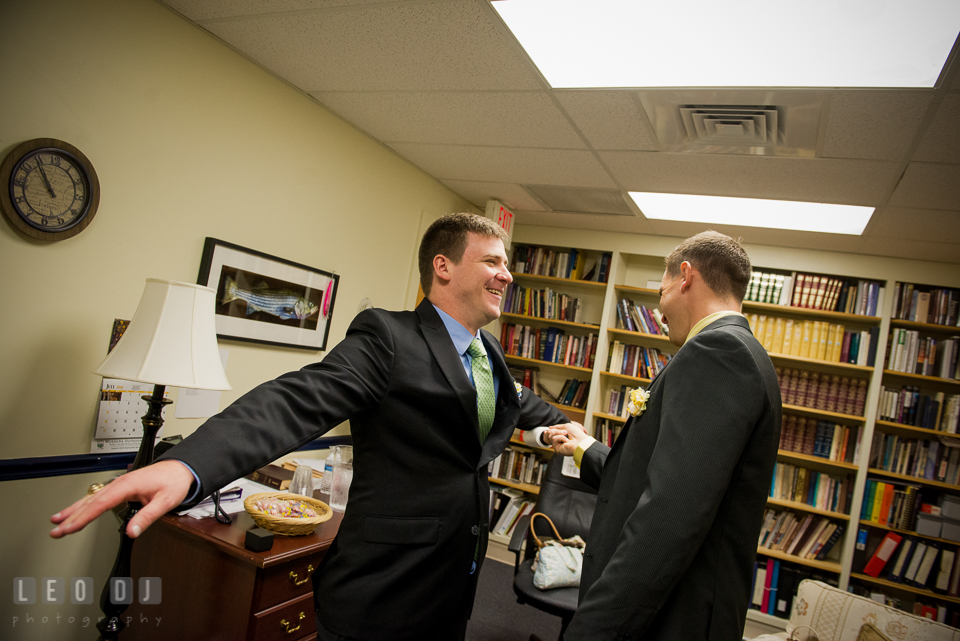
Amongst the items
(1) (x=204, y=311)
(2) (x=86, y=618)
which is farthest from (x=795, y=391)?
(2) (x=86, y=618)

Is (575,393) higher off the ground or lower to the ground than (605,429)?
higher

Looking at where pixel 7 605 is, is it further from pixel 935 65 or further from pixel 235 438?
pixel 935 65

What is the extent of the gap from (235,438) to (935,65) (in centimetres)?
216

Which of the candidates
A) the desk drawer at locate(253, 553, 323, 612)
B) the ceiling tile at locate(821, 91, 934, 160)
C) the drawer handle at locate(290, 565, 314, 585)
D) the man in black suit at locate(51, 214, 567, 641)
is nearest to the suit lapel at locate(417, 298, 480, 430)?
the man in black suit at locate(51, 214, 567, 641)

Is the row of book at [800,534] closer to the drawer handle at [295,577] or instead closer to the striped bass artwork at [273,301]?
the drawer handle at [295,577]

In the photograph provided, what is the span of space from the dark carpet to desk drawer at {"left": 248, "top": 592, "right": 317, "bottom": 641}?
134 centimetres

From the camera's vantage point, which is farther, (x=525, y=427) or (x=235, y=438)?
(x=525, y=427)

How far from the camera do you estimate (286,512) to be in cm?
189

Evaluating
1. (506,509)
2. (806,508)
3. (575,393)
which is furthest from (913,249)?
(506,509)

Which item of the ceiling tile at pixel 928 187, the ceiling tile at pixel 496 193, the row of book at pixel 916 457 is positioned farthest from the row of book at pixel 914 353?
the ceiling tile at pixel 496 193

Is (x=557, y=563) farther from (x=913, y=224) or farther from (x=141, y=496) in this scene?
(x=913, y=224)

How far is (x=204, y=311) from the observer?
6.07 ft

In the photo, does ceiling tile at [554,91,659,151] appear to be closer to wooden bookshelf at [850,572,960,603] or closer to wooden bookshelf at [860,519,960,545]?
wooden bookshelf at [860,519,960,545]

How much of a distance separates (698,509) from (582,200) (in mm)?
2877
